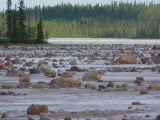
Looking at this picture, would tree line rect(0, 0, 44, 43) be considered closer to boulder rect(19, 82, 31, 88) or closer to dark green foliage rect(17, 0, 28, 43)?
dark green foliage rect(17, 0, 28, 43)

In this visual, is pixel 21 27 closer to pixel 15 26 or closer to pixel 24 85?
pixel 15 26

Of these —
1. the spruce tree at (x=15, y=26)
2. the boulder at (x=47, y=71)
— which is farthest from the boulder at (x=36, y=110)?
the spruce tree at (x=15, y=26)

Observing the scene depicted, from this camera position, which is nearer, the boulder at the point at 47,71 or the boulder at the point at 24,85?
the boulder at the point at 24,85

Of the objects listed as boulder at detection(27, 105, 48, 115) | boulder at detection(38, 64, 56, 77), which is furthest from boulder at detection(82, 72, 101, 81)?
boulder at detection(27, 105, 48, 115)

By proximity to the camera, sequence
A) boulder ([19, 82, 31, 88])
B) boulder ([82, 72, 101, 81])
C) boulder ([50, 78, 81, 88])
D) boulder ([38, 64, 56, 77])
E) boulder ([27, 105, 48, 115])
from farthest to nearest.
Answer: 1. boulder ([38, 64, 56, 77])
2. boulder ([82, 72, 101, 81])
3. boulder ([19, 82, 31, 88])
4. boulder ([50, 78, 81, 88])
5. boulder ([27, 105, 48, 115])

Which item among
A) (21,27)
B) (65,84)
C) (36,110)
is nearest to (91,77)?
(65,84)

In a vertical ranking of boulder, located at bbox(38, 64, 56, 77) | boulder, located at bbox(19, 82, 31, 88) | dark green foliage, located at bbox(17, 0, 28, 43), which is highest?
boulder, located at bbox(19, 82, 31, 88)

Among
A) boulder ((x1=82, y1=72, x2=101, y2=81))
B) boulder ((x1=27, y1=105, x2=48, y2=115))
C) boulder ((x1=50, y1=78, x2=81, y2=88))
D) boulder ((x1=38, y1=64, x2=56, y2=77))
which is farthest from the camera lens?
boulder ((x1=38, y1=64, x2=56, y2=77))

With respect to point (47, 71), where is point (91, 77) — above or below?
above

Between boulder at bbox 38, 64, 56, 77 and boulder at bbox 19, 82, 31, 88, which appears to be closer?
boulder at bbox 19, 82, 31, 88

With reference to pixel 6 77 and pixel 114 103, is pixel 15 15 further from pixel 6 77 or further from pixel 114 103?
pixel 114 103

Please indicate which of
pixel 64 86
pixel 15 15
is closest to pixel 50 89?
pixel 64 86

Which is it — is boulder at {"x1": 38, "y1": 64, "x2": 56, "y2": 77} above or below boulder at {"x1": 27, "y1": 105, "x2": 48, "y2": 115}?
below

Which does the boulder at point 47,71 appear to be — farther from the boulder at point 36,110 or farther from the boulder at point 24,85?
the boulder at point 36,110
